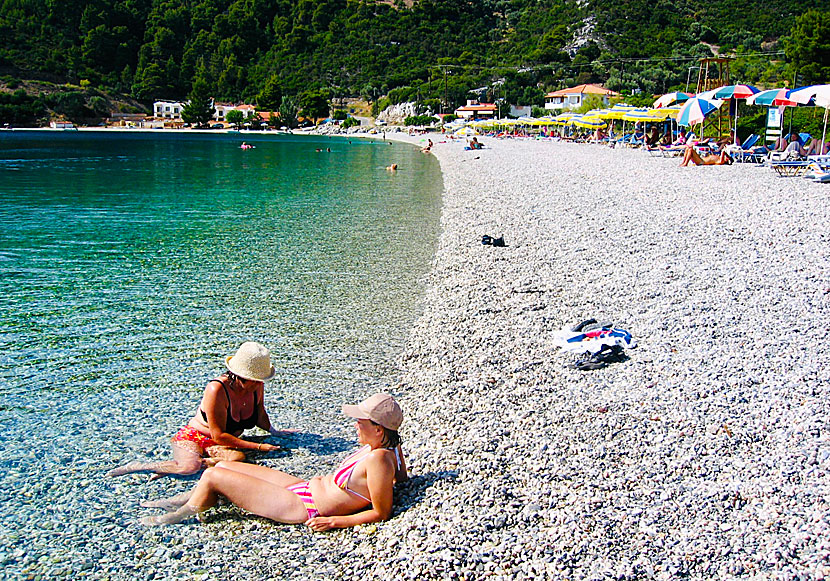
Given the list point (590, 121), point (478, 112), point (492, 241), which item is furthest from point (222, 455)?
point (478, 112)

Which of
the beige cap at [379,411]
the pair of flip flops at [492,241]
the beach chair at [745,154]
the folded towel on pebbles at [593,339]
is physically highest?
the beach chair at [745,154]

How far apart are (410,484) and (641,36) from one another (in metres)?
118

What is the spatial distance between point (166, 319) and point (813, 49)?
47.9 m

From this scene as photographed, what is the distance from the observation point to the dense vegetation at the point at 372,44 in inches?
4065

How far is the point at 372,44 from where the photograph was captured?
14762cm

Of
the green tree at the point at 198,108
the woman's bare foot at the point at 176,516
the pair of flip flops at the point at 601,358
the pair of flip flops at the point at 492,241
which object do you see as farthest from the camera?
the green tree at the point at 198,108

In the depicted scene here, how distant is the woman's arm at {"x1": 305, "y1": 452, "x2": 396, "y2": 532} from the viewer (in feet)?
13.3

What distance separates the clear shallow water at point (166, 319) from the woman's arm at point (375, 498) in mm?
1270

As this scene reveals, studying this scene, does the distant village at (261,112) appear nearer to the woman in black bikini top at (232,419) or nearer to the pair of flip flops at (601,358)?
the pair of flip flops at (601,358)

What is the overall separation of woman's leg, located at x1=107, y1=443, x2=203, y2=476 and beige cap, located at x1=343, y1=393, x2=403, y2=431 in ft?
5.29

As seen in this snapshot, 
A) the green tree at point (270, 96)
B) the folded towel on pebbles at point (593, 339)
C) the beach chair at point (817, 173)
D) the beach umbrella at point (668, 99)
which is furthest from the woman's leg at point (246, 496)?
the green tree at point (270, 96)

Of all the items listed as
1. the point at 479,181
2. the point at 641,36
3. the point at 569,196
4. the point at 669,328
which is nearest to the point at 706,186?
the point at 569,196

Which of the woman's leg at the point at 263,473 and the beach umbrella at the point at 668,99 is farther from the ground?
the beach umbrella at the point at 668,99

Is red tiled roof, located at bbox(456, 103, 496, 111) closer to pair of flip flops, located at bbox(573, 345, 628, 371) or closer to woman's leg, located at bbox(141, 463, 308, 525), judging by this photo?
pair of flip flops, located at bbox(573, 345, 628, 371)
